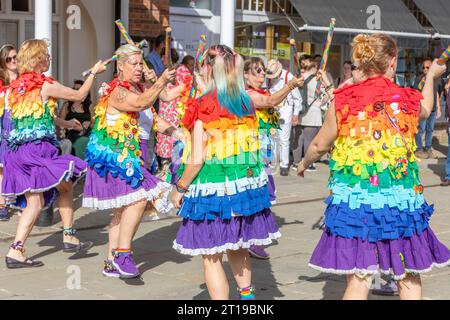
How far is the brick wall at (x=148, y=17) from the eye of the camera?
→ 13570mm

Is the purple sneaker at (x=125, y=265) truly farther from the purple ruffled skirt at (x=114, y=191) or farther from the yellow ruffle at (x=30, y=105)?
the yellow ruffle at (x=30, y=105)

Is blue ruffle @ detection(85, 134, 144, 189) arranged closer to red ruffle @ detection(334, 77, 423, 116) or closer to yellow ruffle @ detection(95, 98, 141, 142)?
yellow ruffle @ detection(95, 98, 141, 142)

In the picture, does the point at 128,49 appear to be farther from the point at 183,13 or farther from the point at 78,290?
the point at 183,13

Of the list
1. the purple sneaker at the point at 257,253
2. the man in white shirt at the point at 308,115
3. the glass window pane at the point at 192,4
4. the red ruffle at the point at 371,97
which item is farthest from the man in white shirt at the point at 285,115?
the red ruffle at the point at 371,97

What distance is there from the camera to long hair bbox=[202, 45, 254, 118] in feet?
17.9

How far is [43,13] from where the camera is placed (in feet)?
34.3

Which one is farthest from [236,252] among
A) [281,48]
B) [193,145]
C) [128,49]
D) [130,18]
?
[281,48]

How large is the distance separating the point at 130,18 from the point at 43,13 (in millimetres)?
3181

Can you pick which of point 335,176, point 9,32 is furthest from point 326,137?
point 9,32

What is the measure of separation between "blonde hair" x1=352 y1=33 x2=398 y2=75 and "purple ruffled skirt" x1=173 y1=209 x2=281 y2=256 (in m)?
1.21

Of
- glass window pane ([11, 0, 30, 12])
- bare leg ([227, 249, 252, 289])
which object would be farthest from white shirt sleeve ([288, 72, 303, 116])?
bare leg ([227, 249, 252, 289])

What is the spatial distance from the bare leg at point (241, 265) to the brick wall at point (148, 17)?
844cm

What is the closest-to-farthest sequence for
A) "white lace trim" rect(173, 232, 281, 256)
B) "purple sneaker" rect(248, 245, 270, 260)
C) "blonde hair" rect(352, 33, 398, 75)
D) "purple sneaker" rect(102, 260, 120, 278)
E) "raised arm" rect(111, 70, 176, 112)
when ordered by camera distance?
"blonde hair" rect(352, 33, 398, 75) → "white lace trim" rect(173, 232, 281, 256) → "raised arm" rect(111, 70, 176, 112) → "purple sneaker" rect(102, 260, 120, 278) → "purple sneaker" rect(248, 245, 270, 260)

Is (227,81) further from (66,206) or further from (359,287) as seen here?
(66,206)
